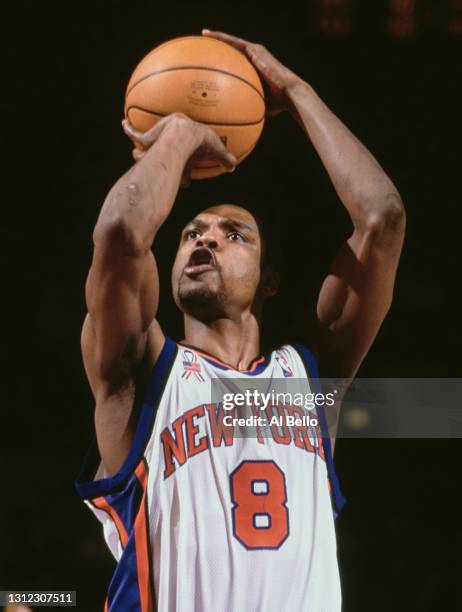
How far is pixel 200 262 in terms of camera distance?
286cm

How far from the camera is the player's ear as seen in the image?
314 cm

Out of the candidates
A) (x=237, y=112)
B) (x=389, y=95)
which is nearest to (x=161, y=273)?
(x=389, y=95)

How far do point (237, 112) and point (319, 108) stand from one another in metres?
0.41

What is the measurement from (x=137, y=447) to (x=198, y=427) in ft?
0.67

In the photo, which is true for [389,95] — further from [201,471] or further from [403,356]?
[201,471]

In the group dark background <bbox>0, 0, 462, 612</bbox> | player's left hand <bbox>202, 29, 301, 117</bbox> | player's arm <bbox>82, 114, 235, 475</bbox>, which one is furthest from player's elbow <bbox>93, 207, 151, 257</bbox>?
dark background <bbox>0, 0, 462, 612</bbox>

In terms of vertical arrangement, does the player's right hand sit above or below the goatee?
above

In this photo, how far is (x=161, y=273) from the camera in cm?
445

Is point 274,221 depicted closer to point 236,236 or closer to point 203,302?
point 236,236

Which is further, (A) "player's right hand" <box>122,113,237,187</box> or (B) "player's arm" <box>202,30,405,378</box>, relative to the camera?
(B) "player's arm" <box>202,30,405,378</box>

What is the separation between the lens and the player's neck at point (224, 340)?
113 inches

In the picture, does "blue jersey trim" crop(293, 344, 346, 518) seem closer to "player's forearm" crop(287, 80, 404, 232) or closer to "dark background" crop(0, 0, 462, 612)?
"player's forearm" crop(287, 80, 404, 232)

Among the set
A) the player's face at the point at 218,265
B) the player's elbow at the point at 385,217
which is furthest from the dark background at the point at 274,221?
the player's elbow at the point at 385,217

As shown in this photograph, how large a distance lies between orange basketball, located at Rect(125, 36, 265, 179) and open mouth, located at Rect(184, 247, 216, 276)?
0.30 m
